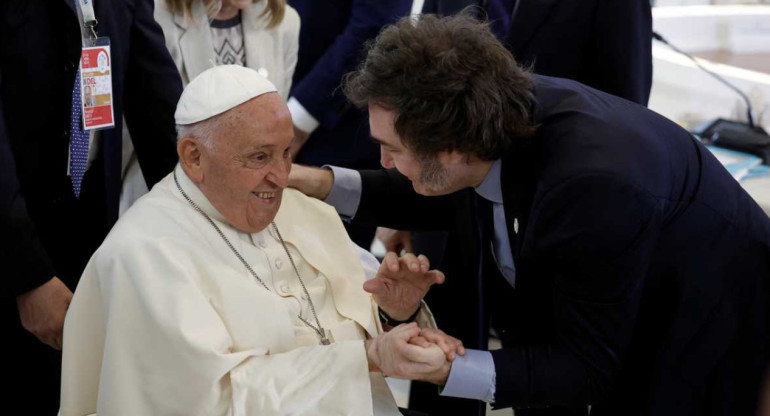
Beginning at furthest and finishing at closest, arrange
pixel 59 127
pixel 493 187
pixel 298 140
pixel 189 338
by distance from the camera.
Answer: pixel 298 140 → pixel 59 127 → pixel 493 187 → pixel 189 338

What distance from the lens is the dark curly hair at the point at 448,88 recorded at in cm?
209

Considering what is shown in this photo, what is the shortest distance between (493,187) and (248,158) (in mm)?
644

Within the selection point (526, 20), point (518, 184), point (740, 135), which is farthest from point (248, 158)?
point (740, 135)

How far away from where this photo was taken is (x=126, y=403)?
2.22 metres

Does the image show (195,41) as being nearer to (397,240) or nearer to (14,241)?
(397,240)

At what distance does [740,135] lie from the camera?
418 cm

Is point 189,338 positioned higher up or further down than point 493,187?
further down

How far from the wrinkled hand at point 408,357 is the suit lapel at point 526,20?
1.43m

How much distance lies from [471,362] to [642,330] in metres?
0.47

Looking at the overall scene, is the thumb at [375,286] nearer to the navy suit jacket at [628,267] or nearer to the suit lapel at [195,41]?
the navy suit jacket at [628,267]

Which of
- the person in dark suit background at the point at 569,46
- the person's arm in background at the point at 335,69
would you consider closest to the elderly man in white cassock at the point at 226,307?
the person in dark suit background at the point at 569,46

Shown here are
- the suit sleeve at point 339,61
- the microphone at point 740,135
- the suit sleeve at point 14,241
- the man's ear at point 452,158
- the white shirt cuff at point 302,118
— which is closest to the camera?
the man's ear at point 452,158

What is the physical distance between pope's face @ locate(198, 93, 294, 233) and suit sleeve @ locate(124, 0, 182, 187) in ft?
1.90

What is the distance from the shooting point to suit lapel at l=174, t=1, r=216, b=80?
327 centimetres
